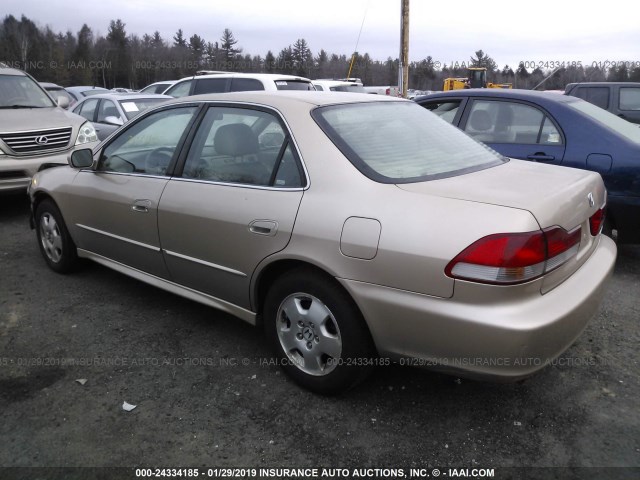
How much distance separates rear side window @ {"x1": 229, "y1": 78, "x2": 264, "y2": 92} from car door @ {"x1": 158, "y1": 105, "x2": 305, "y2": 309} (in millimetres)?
5807

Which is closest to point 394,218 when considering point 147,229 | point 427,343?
point 427,343

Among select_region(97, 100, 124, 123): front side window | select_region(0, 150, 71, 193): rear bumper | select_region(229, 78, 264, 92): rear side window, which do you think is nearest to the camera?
select_region(0, 150, 71, 193): rear bumper

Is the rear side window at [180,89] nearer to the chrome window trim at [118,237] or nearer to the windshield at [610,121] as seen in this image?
the chrome window trim at [118,237]

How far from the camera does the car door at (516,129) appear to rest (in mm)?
4801

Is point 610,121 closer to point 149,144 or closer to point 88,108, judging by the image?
point 149,144

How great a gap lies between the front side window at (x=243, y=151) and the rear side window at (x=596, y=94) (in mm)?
8116

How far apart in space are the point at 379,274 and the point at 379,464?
33.4 inches

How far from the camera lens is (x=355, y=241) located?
7.94ft

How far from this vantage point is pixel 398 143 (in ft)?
9.57

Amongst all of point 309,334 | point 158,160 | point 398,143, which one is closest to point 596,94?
point 398,143

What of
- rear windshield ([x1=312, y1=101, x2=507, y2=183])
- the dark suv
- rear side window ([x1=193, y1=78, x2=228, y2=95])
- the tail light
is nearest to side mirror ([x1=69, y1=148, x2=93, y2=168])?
rear windshield ([x1=312, y1=101, x2=507, y2=183])

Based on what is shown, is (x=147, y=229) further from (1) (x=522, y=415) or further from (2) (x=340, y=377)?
(1) (x=522, y=415)

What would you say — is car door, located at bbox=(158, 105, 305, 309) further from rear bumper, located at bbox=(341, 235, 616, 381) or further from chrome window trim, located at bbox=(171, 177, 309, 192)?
rear bumper, located at bbox=(341, 235, 616, 381)

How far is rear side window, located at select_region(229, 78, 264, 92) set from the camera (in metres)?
8.87
